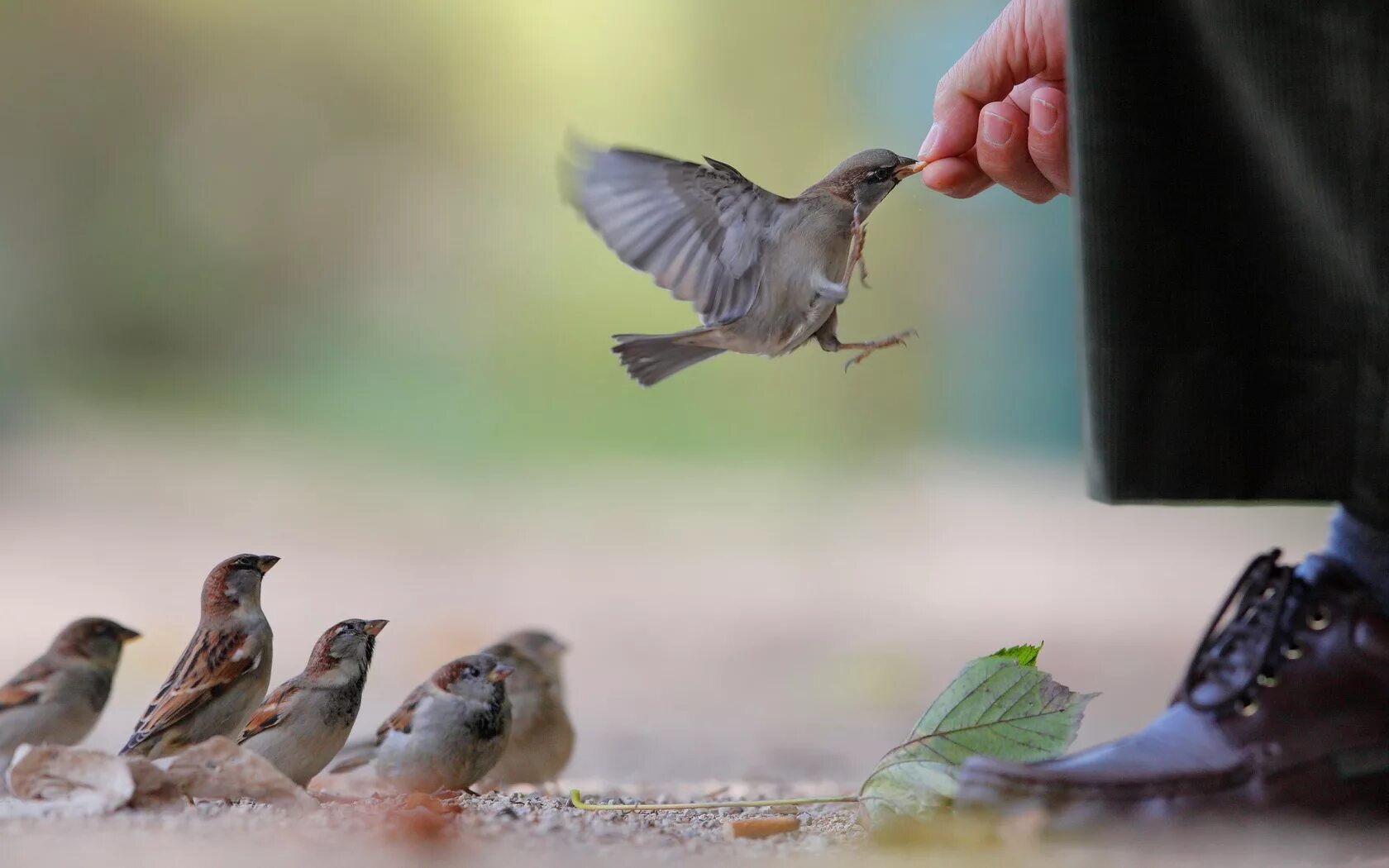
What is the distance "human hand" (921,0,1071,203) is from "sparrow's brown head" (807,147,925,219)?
0.37 m

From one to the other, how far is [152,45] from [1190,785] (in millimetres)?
14178

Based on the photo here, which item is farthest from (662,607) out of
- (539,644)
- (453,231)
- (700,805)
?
(453,231)

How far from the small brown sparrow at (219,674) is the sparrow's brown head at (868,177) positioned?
101 centimetres

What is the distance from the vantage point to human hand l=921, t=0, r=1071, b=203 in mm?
2584

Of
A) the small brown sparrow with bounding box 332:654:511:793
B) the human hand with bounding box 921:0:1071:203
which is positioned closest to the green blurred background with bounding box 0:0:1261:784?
the small brown sparrow with bounding box 332:654:511:793

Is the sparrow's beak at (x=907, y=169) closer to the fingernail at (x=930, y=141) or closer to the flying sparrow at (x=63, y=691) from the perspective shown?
the fingernail at (x=930, y=141)

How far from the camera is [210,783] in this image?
6.35 feet

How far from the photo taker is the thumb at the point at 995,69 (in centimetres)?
265

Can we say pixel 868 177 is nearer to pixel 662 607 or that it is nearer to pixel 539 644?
Result: pixel 539 644

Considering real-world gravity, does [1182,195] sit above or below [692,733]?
above

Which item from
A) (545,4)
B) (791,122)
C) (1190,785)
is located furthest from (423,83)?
(1190,785)

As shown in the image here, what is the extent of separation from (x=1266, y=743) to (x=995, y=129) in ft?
4.02

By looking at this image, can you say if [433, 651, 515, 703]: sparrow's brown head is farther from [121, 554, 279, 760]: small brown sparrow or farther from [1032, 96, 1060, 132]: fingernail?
[1032, 96, 1060, 132]: fingernail

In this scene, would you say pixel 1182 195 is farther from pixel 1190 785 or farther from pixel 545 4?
pixel 545 4
